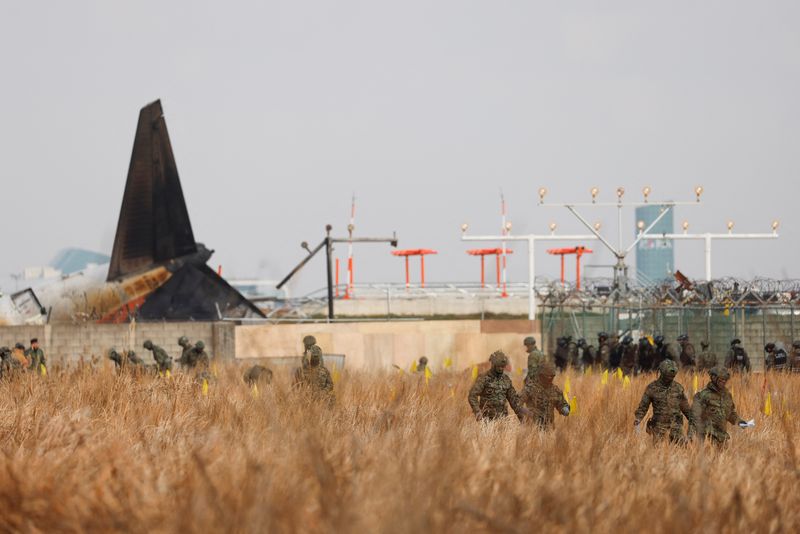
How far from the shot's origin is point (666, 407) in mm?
Result: 14047

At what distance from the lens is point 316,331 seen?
1471 inches

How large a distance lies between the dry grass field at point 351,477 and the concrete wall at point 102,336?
20155 millimetres

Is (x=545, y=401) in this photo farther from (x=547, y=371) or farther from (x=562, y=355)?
(x=562, y=355)

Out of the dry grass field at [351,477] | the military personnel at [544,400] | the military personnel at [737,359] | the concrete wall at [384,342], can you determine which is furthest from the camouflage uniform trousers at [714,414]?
the concrete wall at [384,342]

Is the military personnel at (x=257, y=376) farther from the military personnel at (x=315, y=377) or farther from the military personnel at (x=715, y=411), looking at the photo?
the military personnel at (x=715, y=411)

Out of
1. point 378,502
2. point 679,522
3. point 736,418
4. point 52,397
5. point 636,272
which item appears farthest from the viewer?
point 636,272

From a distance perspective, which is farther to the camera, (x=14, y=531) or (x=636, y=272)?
(x=636, y=272)

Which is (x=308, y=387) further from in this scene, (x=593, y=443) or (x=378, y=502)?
(x=378, y=502)

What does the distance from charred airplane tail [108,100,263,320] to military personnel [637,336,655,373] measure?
16.1 m

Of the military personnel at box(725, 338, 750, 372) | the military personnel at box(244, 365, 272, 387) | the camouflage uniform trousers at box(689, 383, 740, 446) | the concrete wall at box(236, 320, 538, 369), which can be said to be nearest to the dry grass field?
the camouflage uniform trousers at box(689, 383, 740, 446)

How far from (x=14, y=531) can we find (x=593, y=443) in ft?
18.1

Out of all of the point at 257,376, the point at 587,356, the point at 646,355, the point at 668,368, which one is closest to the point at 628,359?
the point at 646,355

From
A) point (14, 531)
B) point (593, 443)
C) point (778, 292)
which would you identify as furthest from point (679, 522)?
point (778, 292)

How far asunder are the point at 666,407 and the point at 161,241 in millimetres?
28393
